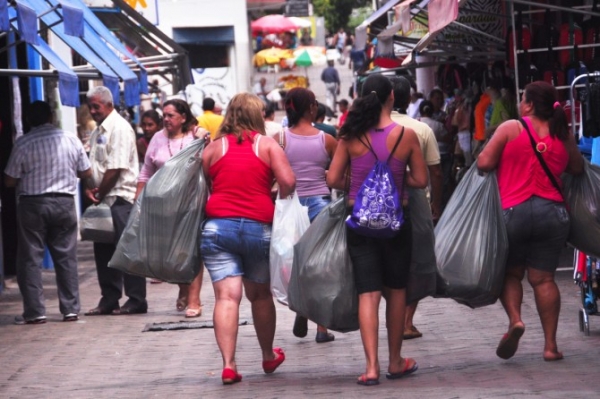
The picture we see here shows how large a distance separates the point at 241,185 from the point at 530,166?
174 centimetres

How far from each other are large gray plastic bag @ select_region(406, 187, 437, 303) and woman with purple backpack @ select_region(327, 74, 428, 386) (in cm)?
10

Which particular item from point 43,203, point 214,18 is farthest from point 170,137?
point 214,18

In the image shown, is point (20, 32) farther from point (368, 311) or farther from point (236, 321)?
point (368, 311)

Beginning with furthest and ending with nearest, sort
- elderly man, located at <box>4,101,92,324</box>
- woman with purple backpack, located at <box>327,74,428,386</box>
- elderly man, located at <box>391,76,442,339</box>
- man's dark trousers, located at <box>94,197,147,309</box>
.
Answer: man's dark trousers, located at <box>94,197,147,309</box> → elderly man, located at <box>4,101,92,324</box> → elderly man, located at <box>391,76,442,339</box> → woman with purple backpack, located at <box>327,74,428,386</box>

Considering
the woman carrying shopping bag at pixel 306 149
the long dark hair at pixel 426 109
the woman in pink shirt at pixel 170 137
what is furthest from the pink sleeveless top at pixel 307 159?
the long dark hair at pixel 426 109

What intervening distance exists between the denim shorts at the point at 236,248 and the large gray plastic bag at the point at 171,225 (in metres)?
0.20

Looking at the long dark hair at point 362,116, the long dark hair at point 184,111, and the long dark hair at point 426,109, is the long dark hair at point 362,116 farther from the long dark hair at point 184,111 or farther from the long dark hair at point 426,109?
the long dark hair at point 426,109

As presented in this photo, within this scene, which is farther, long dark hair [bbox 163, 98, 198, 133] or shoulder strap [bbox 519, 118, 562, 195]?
long dark hair [bbox 163, 98, 198, 133]

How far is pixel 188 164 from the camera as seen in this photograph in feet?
26.5

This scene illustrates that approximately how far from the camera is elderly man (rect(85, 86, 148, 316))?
11.3 meters

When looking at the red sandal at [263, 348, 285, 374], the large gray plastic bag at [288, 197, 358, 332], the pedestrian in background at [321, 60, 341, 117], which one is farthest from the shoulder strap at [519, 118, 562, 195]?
the pedestrian in background at [321, 60, 341, 117]

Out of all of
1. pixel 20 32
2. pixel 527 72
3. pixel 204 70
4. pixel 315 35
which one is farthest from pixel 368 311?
pixel 315 35

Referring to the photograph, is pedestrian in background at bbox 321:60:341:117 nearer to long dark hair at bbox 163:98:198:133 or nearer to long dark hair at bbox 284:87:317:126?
long dark hair at bbox 163:98:198:133

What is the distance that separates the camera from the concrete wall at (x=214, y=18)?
41.6 meters
